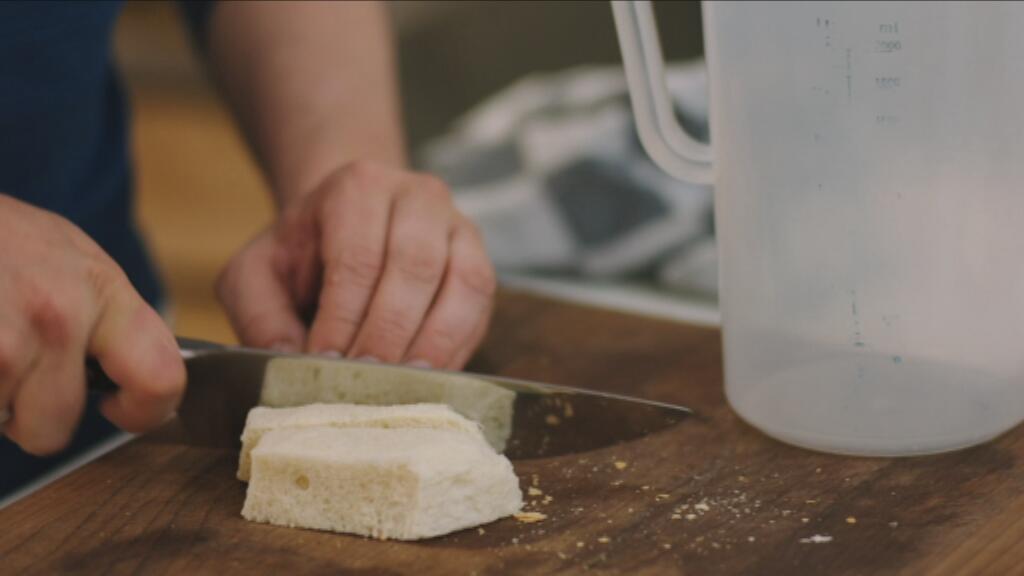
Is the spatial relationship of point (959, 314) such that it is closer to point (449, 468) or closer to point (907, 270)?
point (907, 270)

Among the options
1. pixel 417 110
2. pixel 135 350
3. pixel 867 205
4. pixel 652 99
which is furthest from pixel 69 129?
pixel 417 110

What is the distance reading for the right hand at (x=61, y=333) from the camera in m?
0.64

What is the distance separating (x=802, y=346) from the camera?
2.31ft

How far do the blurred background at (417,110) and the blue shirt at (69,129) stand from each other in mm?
109

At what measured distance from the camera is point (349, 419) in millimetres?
688

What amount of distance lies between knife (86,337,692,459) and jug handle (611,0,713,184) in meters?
0.13

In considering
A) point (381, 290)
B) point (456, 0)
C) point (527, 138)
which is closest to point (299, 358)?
point (381, 290)

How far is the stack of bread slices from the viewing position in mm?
635

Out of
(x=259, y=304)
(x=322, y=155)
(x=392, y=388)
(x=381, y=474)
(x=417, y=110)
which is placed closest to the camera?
(x=381, y=474)

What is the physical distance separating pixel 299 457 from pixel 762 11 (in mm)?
299

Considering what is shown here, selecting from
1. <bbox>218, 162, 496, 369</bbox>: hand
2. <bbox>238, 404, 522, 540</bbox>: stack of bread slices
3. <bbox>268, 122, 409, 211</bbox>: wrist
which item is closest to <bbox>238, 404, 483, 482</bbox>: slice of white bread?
<bbox>238, 404, 522, 540</bbox>: stack of bread slices

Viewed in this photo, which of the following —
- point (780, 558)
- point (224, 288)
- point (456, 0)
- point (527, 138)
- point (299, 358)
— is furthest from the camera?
point (456, 0)

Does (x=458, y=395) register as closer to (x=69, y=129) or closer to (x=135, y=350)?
(x=135, y=350)

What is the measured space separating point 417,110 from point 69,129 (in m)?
0.99
